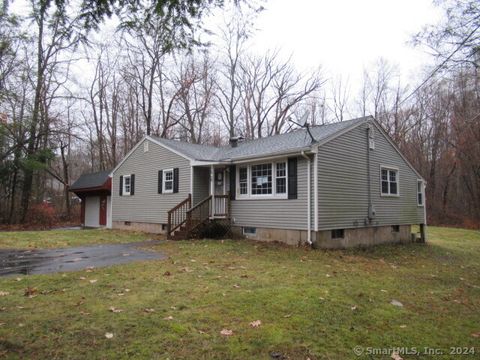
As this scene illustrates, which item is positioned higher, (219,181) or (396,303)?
(219,181)

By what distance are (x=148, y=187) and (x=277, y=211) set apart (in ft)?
24.3

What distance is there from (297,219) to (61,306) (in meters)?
8.01

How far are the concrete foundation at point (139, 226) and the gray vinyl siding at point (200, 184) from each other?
2723mm

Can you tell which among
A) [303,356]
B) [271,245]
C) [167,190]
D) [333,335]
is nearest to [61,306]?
[303,356]

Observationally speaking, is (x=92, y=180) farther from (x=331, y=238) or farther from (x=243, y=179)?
(x=331, y=238)

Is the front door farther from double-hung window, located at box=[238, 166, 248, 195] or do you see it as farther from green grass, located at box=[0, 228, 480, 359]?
green grass, located at box=[0, 228, 480, 359]

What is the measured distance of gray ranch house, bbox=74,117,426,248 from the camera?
37.4ft

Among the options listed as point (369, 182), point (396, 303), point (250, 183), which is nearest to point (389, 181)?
point (369, 182)

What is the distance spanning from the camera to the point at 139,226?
17.0 m

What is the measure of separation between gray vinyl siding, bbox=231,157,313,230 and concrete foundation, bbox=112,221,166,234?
4.25 metres

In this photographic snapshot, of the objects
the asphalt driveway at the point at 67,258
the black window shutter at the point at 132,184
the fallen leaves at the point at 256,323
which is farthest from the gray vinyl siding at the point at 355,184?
the black window shutter at the point at 132,184

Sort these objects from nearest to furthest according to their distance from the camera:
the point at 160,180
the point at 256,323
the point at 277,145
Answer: the point at 256,323
the point at 277,145
the point at 160,180

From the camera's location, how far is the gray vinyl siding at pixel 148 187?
14.7 metres

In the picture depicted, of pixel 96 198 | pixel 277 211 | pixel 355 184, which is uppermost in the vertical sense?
pixel 355 184
